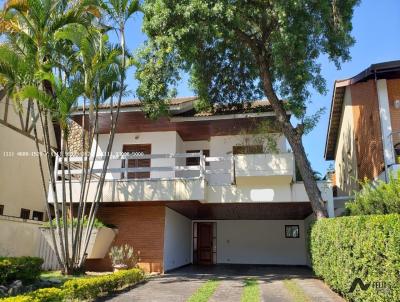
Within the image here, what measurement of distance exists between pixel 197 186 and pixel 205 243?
27.8 ft

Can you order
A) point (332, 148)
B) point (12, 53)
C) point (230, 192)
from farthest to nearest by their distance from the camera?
point (332, 148), point (230, 192), point (12, 53)

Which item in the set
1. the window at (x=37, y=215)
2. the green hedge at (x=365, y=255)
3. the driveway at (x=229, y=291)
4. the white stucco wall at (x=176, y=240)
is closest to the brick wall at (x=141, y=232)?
the white stucco wall at (x=176, y=240)

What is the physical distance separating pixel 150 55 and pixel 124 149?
602cm

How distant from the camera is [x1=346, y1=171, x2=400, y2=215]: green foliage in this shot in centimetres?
753

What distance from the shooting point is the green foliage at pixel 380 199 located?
753cm

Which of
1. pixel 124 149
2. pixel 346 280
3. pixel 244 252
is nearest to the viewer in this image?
pixel 346 280

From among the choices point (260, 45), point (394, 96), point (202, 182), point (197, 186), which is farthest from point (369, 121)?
point (197, 186)

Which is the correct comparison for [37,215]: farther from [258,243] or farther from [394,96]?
[394,96]

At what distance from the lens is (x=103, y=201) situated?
14305mm

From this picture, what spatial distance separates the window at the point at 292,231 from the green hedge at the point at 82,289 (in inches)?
454

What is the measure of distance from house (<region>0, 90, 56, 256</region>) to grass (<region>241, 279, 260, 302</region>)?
8464 millimetres

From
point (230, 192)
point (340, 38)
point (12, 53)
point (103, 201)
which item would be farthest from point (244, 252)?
point (12, 53)

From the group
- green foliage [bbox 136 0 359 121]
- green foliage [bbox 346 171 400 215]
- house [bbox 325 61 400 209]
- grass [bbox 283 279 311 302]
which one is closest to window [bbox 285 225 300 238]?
house [bbox 325 61 400 209]

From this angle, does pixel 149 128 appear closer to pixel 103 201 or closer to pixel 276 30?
pixel 103 201
